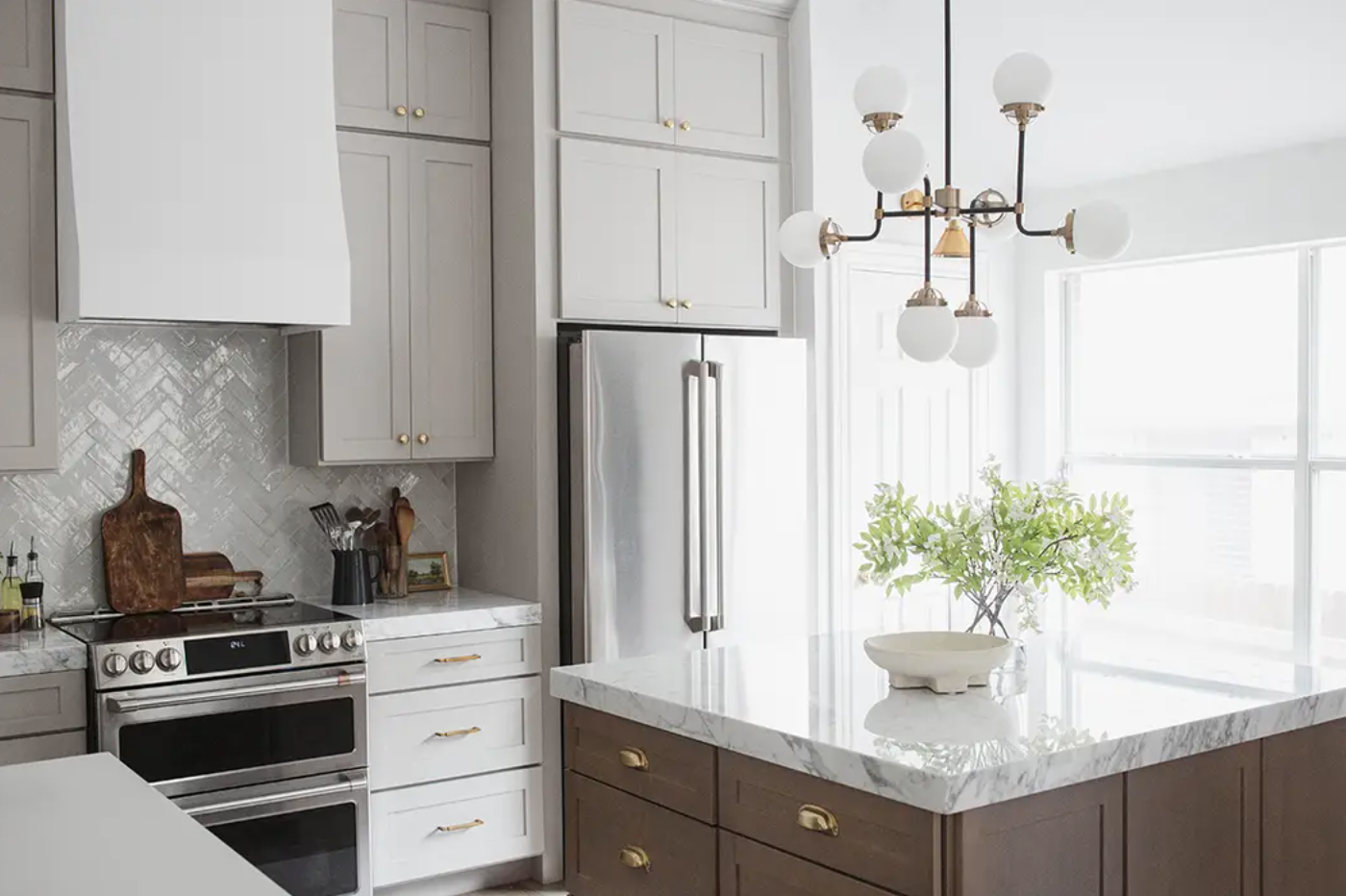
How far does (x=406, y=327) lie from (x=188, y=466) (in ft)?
2.66

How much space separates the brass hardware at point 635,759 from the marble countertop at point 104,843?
3.21ft

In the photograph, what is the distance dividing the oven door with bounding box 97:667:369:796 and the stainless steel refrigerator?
767 mm

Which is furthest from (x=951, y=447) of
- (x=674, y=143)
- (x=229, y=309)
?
(x=229, y=309)

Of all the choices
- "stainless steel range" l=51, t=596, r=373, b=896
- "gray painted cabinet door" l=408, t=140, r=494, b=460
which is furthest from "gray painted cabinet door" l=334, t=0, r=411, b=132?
"stainless steel range" l=51, t=596, r=373, b=896

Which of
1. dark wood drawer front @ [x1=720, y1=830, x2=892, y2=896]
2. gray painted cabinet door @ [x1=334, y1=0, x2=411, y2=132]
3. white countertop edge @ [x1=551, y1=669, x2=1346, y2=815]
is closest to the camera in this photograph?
→ white countertop edge @ [x1=551, y1=669, x2=1346, y2=815]

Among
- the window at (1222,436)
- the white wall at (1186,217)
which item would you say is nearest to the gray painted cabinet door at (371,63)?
the white wall at (1186,217)

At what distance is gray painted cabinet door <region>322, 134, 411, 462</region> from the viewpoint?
13.8 feet

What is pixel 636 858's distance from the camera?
2734 mm

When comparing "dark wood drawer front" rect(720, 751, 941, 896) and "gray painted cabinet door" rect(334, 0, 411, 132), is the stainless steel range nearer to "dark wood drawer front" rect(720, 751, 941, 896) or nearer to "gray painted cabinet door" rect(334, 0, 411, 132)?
"gray painted cabinet door" rect(334, 0, 411, 132)

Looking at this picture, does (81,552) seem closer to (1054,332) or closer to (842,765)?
(842,765)

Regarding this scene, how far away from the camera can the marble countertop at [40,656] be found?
343 centimetres

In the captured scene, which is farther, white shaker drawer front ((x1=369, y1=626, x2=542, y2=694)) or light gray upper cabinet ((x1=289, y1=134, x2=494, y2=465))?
light gray upper cabinet ((x1=289, y1=134, x2=494, y2=465))

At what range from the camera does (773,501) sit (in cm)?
455

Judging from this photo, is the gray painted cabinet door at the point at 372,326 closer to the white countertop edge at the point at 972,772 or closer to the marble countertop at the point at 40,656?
the marble countertop at the point at 40,656
